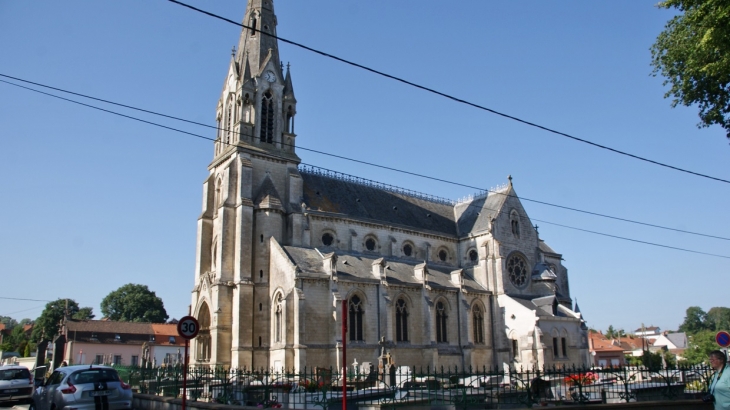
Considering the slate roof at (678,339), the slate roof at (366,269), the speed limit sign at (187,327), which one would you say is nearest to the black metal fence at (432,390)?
the speed limit sign at (187,327)

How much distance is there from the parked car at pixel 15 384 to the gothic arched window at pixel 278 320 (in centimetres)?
1429

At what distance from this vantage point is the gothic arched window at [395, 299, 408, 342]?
128 feet

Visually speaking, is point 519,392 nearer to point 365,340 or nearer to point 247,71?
point 365,340

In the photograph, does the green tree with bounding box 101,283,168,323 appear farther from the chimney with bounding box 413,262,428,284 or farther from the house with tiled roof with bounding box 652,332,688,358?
the house with tiled roof with bounding box 652,332,688,358

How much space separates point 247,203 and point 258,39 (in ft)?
44.7

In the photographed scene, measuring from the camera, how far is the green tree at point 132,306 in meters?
87.2

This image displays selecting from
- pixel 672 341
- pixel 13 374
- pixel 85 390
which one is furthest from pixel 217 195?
pixel 672 341

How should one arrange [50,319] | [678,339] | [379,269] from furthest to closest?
[678,339], [50,319], [379,269]

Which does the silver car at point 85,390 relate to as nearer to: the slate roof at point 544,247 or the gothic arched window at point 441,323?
the gothic arched window at point 441,323

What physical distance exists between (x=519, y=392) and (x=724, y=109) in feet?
43.7

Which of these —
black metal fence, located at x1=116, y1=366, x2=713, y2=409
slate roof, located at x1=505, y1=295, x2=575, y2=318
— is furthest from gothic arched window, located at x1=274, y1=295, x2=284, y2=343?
slate roof, located at x1=505, y1=295, x2=575, y2=318

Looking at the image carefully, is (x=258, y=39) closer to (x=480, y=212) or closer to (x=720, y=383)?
(x=480, y=212)

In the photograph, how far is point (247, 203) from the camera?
122 feet

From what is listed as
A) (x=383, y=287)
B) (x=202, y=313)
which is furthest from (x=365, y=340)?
(x=202, y=313)
